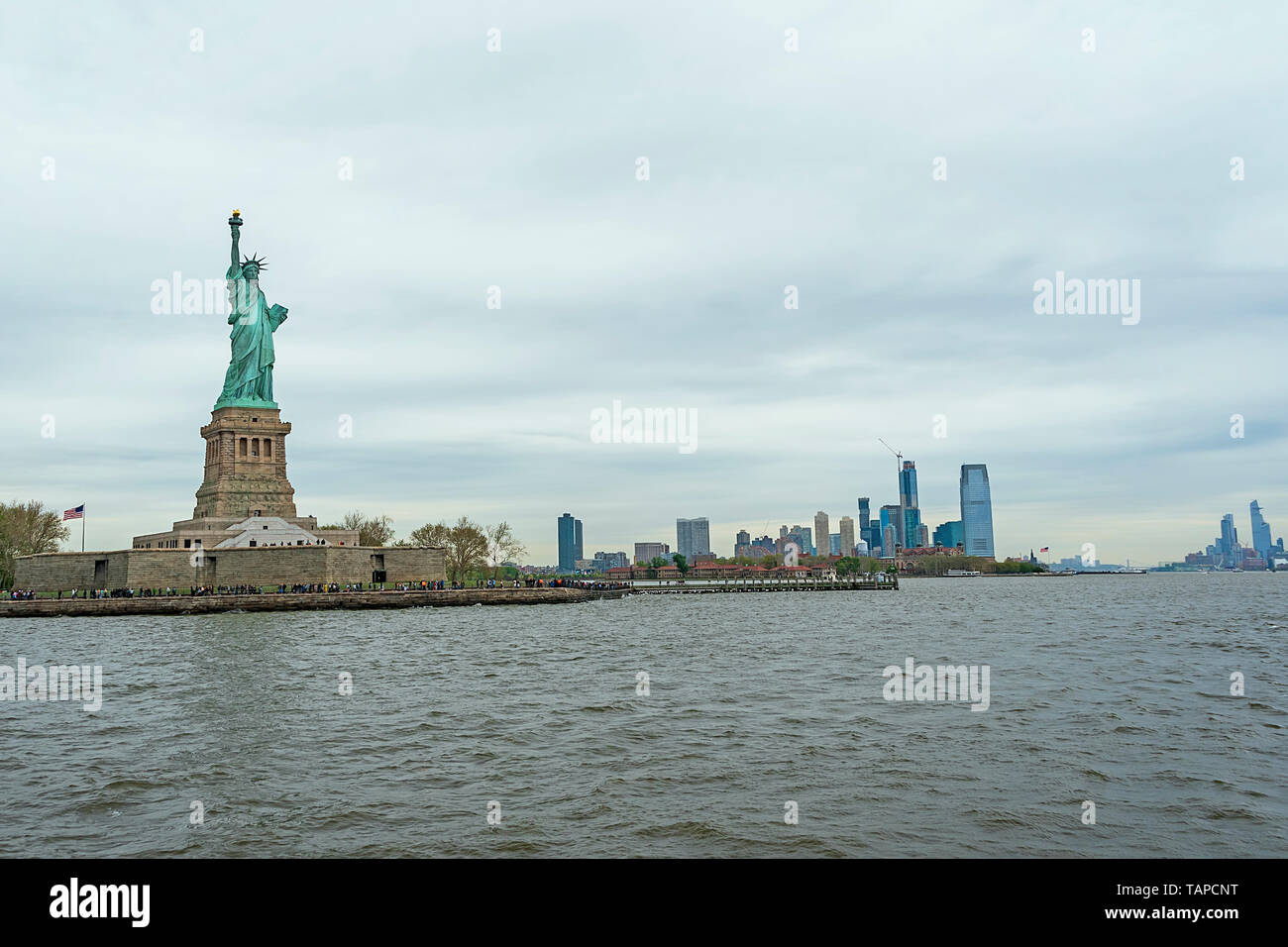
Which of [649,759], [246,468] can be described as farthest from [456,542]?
[649,759]

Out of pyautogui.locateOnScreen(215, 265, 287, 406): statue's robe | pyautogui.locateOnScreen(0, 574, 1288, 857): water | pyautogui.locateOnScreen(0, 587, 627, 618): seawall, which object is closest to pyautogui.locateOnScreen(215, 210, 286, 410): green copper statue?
pyautogui.locateOnScreen(215, 265, 287, 406): statue's robe

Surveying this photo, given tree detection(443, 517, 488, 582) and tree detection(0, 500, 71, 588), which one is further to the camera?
tree detection(443, 517, 488, 582)

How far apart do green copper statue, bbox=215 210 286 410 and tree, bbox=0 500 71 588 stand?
24202 mm

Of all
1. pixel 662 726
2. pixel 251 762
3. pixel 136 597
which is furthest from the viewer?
→ pixel 136 597

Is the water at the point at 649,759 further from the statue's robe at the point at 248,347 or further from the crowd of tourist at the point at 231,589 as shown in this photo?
the statue's robe at the point at 248,347

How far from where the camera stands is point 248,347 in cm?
9644

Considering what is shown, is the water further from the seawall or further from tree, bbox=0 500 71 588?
tree, bbox=0 500 71 588

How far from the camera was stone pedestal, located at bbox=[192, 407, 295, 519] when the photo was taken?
3612 inches

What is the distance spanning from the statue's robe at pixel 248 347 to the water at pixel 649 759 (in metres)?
62.3

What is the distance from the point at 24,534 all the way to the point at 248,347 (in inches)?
1204

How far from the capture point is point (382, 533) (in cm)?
12988
